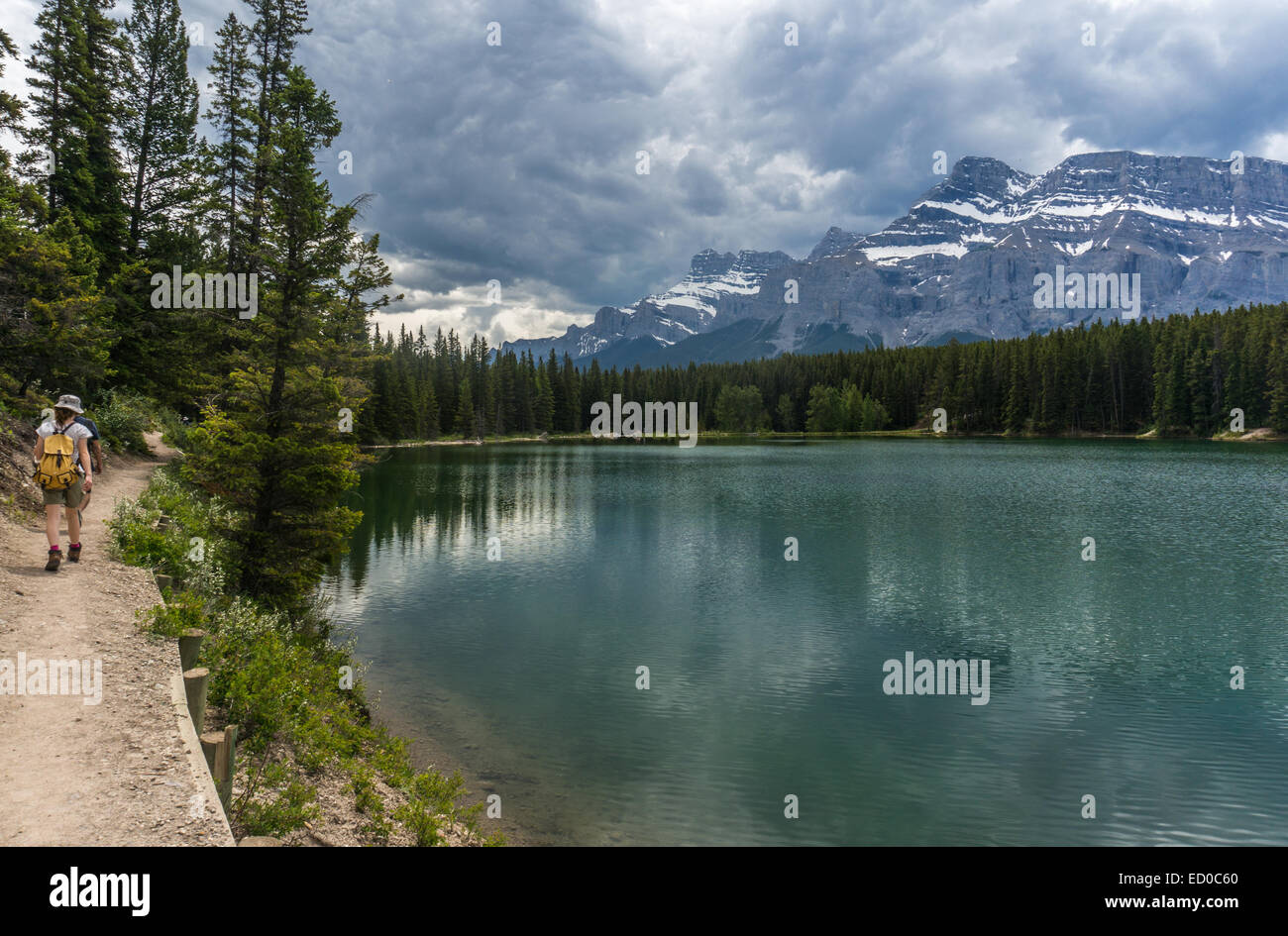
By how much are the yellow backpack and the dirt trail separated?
6.07 feet

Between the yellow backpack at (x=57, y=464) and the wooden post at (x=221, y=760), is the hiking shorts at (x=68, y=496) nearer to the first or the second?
the yellow backpack at (x=57, y=464)

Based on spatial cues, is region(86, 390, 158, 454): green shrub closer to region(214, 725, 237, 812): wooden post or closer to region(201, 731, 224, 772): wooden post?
region(201, 731, 224, 772): wooden post

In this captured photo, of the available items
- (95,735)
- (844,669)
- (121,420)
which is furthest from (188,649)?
(121,420)

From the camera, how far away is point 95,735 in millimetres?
7938

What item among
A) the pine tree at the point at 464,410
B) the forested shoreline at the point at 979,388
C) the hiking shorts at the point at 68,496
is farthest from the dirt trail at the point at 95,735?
the pine tree at the point at 464,410

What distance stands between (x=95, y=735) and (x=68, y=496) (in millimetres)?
8030

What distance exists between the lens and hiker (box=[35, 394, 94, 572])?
43.2 feet

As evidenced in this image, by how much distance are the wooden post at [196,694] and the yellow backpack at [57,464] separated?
22.4ft

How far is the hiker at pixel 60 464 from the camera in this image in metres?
13.2

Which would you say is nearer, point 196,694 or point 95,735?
point 95,735

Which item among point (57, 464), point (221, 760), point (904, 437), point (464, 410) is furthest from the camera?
point (904, 437)

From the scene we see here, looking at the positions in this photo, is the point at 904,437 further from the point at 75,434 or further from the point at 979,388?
the point at 75,434

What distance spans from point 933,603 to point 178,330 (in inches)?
1560
